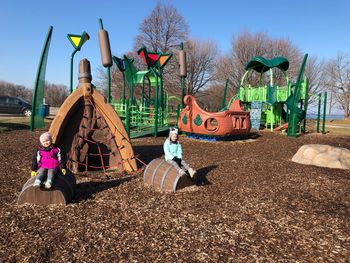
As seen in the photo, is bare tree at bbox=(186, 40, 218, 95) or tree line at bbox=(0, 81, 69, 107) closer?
bare tree at bbox=(186, 40, 218, 95)

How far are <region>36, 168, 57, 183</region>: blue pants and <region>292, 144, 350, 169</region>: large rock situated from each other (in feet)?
21.6

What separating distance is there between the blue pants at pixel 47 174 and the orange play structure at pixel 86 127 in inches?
70.4

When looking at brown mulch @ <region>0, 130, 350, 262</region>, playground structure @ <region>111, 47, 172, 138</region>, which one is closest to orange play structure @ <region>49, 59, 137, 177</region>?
brown mulch @ <region>0, 130, 350, 262</region>

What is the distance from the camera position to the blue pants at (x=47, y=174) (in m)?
4.49

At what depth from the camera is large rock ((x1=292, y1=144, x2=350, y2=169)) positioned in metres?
8.03

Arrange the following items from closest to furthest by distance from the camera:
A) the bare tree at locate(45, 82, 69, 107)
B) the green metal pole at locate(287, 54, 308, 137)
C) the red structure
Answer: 1. the red structure
2. the green metal pole at locate(287, 54, 308, 137)
3. the bare tree at locate(45, 82, 69, 107)

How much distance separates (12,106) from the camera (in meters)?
27.2

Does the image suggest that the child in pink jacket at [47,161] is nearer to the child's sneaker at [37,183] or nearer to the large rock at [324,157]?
the child's sneaker at [37,183]

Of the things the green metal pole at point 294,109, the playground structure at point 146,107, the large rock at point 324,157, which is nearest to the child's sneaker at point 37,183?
the large rock at point 324,157

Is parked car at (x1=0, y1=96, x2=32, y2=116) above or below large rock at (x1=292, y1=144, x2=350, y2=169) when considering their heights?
above

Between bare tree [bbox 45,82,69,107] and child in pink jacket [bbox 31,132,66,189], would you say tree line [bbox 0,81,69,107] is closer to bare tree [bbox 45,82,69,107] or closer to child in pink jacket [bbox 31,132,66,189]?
bare tree [bbox 45,82,69,107]

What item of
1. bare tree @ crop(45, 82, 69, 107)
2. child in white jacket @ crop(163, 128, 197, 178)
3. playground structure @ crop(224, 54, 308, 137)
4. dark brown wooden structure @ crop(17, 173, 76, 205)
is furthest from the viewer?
bare tree @ crop(45, 82, 69, 107)

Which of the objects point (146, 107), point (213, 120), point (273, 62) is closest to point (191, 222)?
point (213, 120)

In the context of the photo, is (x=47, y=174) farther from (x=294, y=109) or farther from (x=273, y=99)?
(x=273, y=99)
